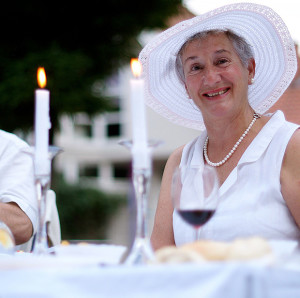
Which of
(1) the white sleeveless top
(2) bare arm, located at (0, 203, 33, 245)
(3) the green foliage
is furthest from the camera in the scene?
(3) the green foliage

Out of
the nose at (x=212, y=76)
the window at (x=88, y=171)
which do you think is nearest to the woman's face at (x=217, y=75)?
the nose at (x=212, y=76)

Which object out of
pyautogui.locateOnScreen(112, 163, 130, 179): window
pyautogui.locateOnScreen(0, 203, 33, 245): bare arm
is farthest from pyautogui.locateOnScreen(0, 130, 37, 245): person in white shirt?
pyautogui.locateOnScreen(112, 163, 130, 179): window

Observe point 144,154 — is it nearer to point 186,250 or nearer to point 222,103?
point 186,250

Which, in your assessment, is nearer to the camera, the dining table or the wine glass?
the dining table

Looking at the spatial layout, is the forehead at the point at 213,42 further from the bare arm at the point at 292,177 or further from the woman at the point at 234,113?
the bare arm at the point at 292,177

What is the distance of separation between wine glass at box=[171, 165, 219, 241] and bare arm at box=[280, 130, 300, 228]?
738mm

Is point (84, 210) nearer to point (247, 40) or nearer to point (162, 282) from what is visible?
point (247, 40)

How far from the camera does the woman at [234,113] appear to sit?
206cm

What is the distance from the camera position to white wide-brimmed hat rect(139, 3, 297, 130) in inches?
95.0

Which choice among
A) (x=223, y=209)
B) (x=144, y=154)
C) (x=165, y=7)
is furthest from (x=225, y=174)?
(x=165, y=7)

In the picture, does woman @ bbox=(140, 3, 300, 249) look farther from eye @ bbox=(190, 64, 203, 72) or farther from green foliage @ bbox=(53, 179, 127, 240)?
green foliage @ bbox=(53, 179, 127, 240)

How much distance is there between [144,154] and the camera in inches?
50.5

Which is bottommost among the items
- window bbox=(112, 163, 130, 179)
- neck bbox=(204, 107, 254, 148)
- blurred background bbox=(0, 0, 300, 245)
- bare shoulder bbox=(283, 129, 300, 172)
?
bare shoulder bbox=(283, 129, 300, 172)

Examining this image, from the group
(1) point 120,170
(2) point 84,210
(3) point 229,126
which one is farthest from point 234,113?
(1) point 120,170
